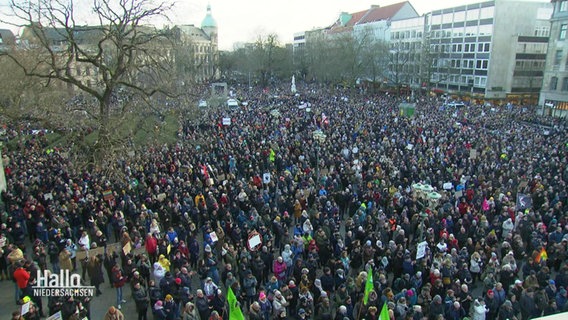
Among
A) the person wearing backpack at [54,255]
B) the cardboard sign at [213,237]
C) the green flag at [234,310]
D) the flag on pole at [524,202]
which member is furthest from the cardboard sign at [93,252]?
the flag on pole at [524,202]

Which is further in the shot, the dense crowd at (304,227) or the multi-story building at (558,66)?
the multi-story building at (558,66)

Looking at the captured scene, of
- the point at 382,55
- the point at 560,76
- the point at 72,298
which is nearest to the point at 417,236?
the point at 72,298

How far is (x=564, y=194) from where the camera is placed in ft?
48.7

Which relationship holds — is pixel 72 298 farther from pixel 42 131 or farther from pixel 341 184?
pixel 42 131

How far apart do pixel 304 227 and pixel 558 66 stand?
40523 millimetres

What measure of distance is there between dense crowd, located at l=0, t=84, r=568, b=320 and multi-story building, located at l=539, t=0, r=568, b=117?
66.8ft

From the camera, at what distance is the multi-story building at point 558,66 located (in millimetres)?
39656

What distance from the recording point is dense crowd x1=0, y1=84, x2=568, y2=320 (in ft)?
28.8

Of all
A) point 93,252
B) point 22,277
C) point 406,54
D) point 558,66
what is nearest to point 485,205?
point 93,252

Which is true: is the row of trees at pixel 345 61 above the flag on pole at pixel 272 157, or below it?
above

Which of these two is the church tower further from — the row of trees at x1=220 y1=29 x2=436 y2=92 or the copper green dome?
the row of trees at x1=220 y1=29 x2=436 y2=92

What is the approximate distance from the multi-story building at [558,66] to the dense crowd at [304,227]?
20349mm

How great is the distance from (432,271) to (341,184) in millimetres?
7235

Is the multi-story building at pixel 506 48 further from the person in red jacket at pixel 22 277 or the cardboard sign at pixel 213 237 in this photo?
the person in red jacket at pixel 22 277
